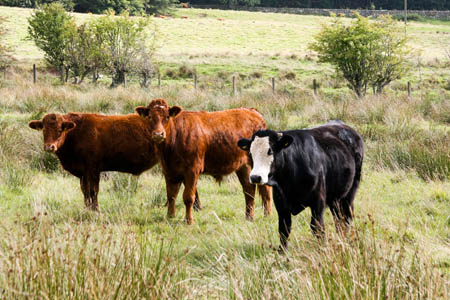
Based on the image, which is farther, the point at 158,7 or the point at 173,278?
the point at 158,7

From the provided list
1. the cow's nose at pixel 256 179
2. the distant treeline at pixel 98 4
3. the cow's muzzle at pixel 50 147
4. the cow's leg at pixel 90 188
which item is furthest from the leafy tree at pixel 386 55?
the distant treeline at pixel 98 4

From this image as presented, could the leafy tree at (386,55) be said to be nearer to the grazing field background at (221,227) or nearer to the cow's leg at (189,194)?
the grazing field background at (221,227)

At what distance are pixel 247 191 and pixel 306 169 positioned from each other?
226 centimetres

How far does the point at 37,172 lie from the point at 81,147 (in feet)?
6.74

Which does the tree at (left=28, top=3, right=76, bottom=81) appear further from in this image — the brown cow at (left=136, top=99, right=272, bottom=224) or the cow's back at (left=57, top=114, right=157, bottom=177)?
the brown cow at (left=136, top=99, right=272, bottom=224)

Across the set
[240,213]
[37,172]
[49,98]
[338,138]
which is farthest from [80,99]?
[338,138]

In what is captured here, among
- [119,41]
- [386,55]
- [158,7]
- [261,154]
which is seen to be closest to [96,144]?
[261,154]

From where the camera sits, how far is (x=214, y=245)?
199 inches

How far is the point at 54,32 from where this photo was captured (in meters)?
31.2

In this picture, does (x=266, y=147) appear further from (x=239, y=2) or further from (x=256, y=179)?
(x=239, y=2)

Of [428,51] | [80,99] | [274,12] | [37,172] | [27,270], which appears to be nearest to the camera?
[27,270]

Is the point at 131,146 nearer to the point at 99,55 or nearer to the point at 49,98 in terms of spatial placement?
the point at 49,98

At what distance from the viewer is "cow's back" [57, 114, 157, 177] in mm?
7227

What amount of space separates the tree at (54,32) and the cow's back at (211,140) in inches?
928
